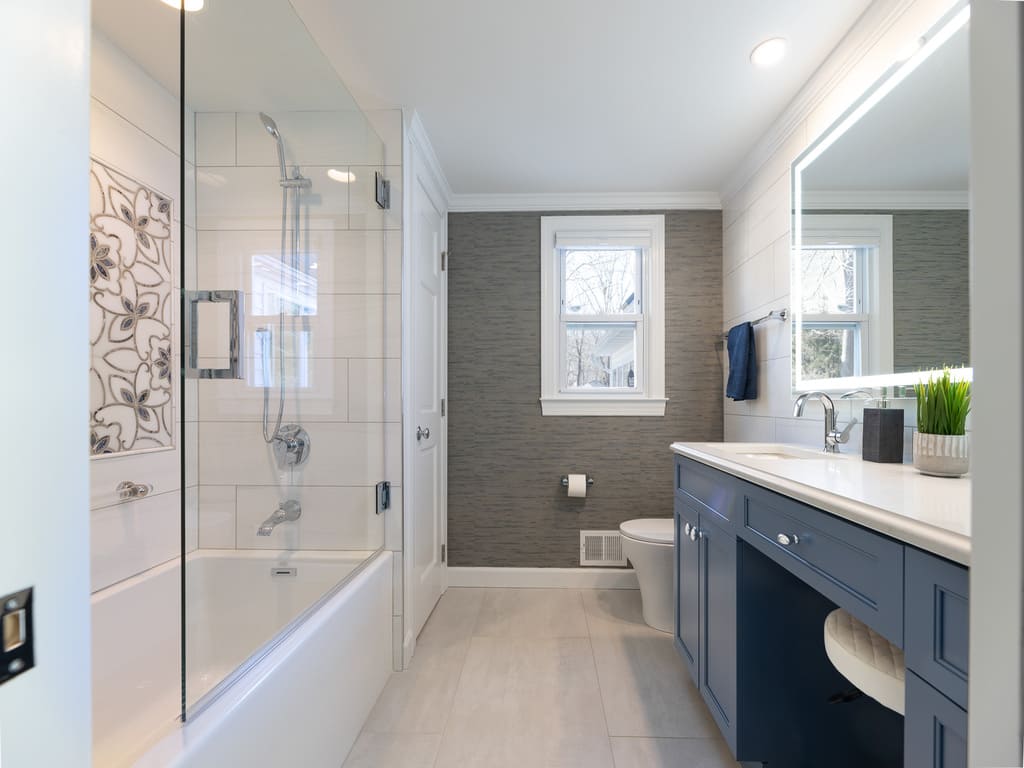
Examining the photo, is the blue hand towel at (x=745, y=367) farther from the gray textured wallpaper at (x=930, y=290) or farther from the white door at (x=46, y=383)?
the white door at (x=46, y=383)

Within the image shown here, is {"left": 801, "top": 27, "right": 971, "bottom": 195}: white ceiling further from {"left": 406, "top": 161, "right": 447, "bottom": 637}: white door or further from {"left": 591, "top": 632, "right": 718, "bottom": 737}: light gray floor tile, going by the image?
{"left": 591, "top": 632, "right": 718, "bottom": 737}: light gray floor tile

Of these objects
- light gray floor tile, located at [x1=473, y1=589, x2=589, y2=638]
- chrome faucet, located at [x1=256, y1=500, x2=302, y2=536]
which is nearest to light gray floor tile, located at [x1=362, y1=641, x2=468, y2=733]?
light gray floor tile, located at [x1=473, y1=589, x2=589, y2=638]

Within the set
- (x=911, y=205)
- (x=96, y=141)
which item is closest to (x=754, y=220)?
(x=911, y=205)

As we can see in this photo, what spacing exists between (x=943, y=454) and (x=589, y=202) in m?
2.23

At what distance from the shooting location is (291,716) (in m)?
1.26

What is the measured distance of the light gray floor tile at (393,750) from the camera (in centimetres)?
158

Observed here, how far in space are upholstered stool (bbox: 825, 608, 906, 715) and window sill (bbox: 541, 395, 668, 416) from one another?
6.38 feet

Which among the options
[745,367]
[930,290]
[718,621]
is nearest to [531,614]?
[718,621]

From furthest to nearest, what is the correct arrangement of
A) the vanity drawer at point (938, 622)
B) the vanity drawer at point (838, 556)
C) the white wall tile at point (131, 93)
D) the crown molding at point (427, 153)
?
1. the crown molding at point (427, 153)
2. the white wall tile at point (131, 93)
3. the vanity drawer at point (838, 556)
4. the vanity drawer at point (938, 622)

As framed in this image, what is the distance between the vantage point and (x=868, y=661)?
3.08ft

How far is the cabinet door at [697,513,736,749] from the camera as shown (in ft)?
4.78

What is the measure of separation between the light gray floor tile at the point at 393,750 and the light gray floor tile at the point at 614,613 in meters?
1.02

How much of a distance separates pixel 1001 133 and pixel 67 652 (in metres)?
0.82

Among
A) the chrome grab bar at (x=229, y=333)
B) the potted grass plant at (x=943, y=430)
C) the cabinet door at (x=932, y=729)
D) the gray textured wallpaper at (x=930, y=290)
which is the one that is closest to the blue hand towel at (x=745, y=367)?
the gray textured wallpaper at (x=930, y=290)
